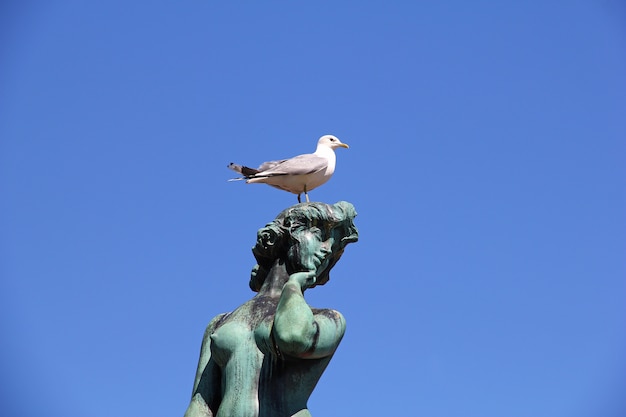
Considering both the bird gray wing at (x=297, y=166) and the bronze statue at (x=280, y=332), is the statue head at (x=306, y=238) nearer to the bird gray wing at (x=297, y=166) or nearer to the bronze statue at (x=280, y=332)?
the bronze statue at (x=280, y=332)

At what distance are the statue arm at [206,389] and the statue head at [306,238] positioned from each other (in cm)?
63

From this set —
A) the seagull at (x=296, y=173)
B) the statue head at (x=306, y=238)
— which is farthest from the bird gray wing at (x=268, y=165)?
the statue head at (x=306, y=238)

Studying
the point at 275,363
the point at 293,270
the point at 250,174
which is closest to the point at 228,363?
the point at 275,363

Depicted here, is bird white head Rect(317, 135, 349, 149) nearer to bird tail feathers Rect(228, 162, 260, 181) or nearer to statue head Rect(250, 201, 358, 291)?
bird tail feathers Rect(228, 162, 260, 181)

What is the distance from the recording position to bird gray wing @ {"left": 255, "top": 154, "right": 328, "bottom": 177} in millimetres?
12992

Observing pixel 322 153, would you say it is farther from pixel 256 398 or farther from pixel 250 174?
pixel 256 398

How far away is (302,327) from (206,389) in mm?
801

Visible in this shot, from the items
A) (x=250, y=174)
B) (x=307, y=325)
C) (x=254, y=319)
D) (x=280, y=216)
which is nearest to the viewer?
(x=307, y=325)

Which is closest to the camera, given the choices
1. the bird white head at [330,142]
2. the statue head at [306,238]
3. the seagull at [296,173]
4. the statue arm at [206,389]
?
the statue arm at [206,389]

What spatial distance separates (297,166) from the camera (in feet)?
43.0

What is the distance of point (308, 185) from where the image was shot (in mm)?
13039

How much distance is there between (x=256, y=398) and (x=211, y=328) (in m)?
0.66

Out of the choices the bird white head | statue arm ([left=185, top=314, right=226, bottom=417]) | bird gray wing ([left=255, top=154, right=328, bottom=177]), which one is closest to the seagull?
bird gray wing ([left=255, top=154, right=328, bottom=177])

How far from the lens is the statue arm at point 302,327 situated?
16.6ft
